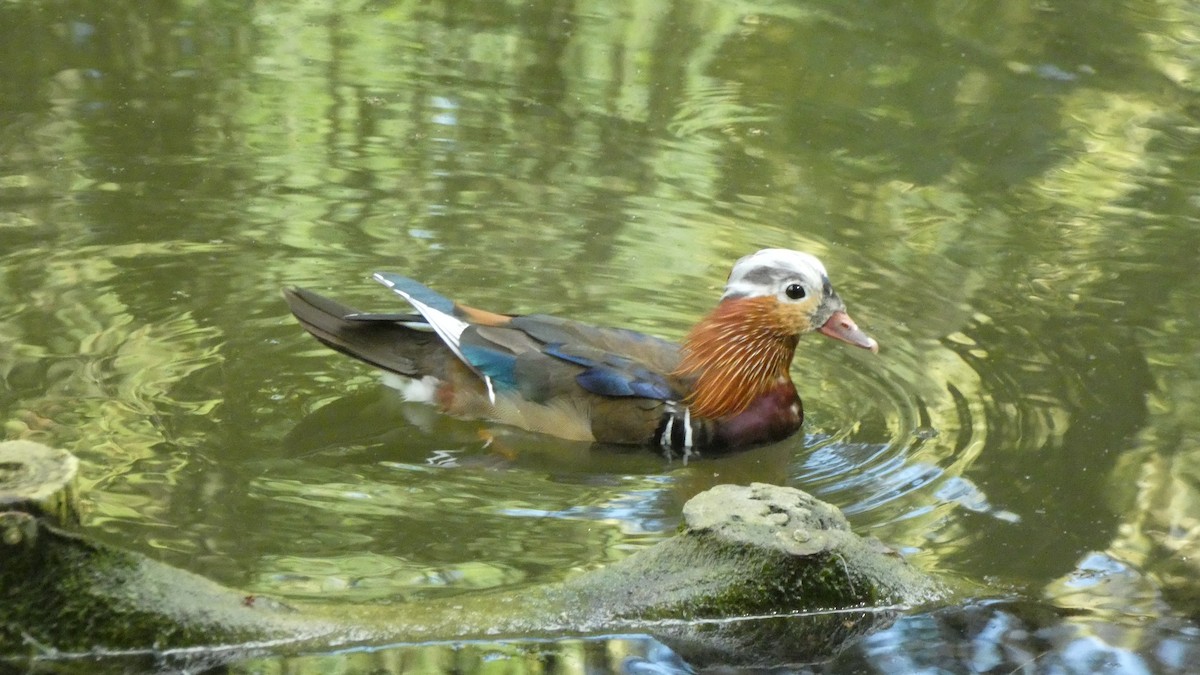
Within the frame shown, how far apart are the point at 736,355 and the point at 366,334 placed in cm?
159

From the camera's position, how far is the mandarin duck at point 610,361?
6.32 metres

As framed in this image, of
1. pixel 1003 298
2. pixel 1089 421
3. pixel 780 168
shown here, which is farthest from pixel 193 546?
pixel 780 168

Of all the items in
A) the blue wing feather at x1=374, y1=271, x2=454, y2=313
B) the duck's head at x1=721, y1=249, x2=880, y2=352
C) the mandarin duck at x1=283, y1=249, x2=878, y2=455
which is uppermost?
the duck's head at x1=721, y1=249, x2=880, y2=352

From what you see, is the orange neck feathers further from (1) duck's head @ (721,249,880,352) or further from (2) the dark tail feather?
(2) the dark tail feather

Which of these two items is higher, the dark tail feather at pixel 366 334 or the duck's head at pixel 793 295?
the duck's head at pixel 793 295

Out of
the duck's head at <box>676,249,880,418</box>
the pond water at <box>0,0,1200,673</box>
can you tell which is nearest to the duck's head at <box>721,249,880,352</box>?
the duck's head at <box>676,249,880,418</box>

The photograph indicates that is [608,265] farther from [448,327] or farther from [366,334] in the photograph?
[366,334]

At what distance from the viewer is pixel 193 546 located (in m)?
4.82

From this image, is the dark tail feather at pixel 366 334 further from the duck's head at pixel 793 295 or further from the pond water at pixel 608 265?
the duck's head at pixel 793 295

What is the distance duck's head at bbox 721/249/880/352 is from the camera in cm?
648

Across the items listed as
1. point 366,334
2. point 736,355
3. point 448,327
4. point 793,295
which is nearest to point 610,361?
point 736,355

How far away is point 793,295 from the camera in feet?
21.6

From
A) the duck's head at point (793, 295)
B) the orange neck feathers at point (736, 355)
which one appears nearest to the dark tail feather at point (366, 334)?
the orange neck feathers at point (736, 355)

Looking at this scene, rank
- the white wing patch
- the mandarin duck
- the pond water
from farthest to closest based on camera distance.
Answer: the white wing patch, the mandarin duck, the pond water
